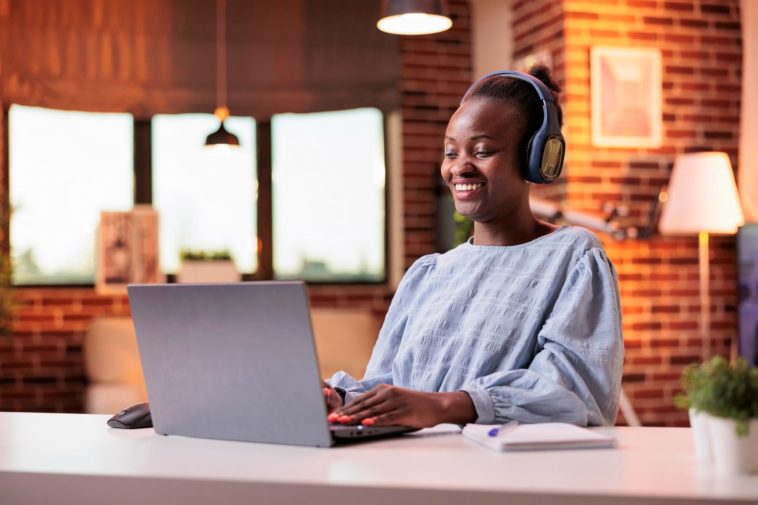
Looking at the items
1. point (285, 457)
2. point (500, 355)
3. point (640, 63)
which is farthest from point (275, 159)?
point (285, 457)

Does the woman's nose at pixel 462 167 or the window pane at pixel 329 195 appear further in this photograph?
the window pane at pixel 329 195

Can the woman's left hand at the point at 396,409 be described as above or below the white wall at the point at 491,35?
below

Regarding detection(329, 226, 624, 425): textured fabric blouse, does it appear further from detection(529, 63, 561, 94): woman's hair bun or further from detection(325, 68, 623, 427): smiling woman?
detection(529, 63, 561, 94): woman's hair bun

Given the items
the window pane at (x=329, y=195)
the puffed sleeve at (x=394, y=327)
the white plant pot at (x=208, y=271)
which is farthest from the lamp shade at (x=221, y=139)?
the puffed sleeve at (x=394, y=327)

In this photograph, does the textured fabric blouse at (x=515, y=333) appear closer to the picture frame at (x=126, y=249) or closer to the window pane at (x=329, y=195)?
the picture frame at (x=126, y=249)

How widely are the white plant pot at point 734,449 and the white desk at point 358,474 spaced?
0.02m

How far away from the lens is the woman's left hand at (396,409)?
4.41 feet

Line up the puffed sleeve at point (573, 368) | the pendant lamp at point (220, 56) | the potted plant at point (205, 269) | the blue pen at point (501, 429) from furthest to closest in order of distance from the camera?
the pendant lamp at point (220, 56)
the potted plant at point (205, 269)
the puffed sleeve at point (573, 368)
the blue pen at point (501, 429)

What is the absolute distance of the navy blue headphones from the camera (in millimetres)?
1767

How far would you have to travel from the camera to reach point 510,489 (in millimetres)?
1005

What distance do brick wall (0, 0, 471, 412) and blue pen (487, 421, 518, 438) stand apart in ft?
16.2

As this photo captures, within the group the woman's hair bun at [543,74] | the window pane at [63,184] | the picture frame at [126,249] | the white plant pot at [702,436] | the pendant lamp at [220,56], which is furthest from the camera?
the pendant lamp at [220,56]

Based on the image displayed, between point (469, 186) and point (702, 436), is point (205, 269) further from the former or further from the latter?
point (702, 436)

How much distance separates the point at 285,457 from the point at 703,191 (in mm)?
3975
